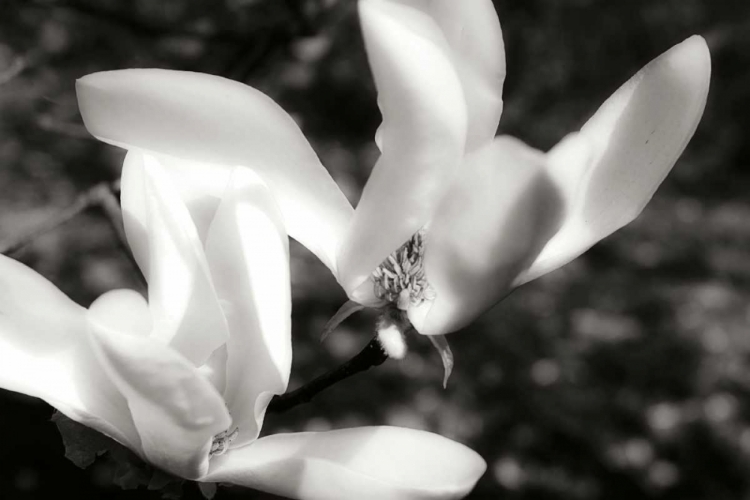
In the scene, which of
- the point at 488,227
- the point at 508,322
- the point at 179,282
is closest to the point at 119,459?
the point at 179,282

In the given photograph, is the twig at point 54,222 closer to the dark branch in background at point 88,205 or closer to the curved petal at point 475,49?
the dark branch in background at point 88,205

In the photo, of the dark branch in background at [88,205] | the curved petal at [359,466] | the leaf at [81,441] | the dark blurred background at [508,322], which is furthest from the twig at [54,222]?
the dark blurred background at [508,322]

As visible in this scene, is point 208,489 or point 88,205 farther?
point 88,205

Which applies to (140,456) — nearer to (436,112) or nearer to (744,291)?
(436,112)

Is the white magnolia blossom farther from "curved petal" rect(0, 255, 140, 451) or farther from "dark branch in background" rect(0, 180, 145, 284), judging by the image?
"dark branch in background" rect(0, 180, 145, 284)

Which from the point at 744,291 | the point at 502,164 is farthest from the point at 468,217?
the point at 744,291

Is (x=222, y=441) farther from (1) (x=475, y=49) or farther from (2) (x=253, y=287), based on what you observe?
(1) (x=475, y=49)

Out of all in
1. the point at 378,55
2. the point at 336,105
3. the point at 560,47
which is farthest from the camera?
the point at 560,47
